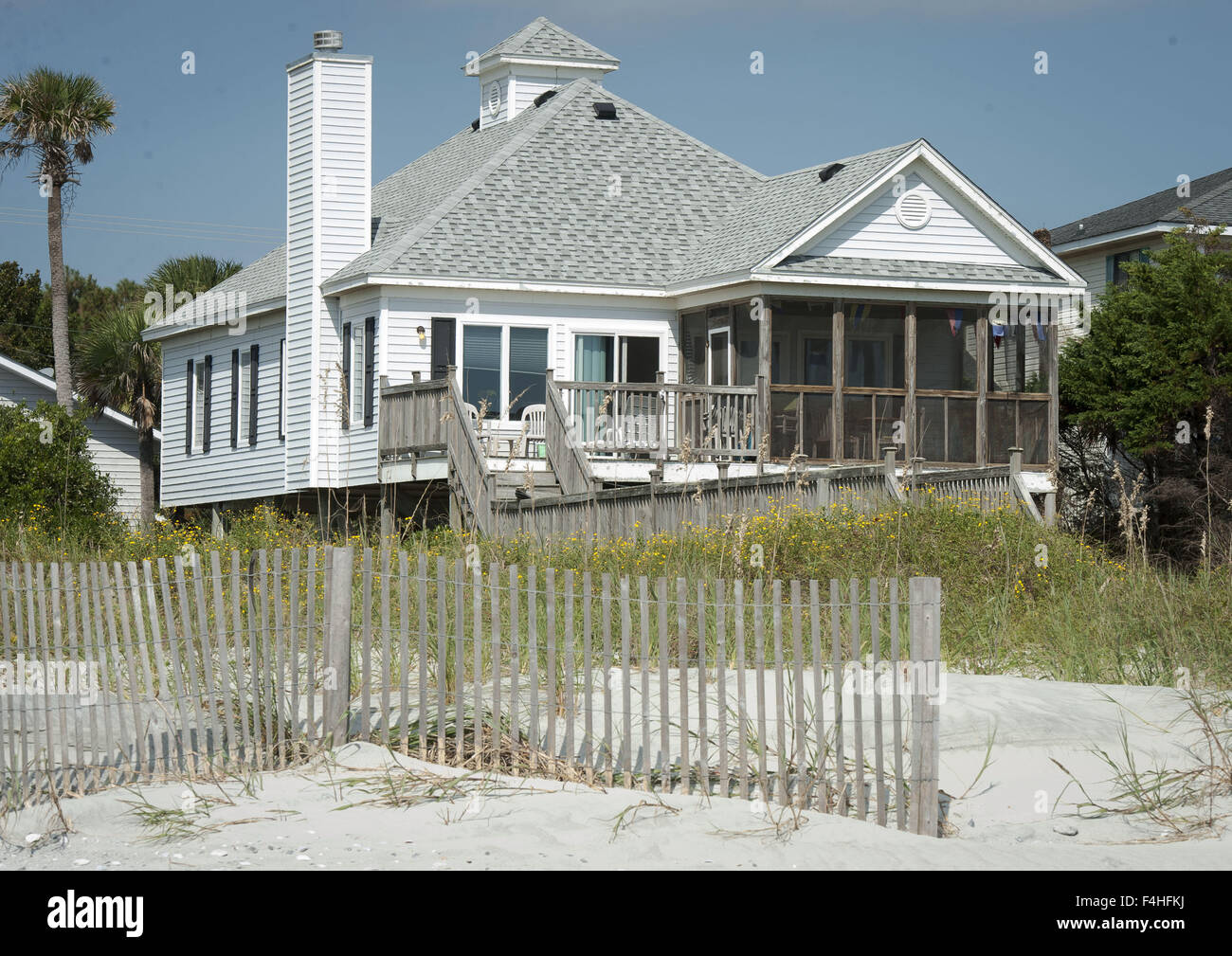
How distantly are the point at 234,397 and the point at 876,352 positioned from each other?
1259 cm

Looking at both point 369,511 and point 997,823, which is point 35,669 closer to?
point 997,823

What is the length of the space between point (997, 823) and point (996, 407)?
52.8ft

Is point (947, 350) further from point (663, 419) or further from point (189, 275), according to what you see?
point (189, 275)

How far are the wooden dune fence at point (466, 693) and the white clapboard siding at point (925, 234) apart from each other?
46.3 feet

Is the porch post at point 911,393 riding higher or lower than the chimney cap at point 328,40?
lower

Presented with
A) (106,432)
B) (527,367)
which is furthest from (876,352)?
(106,432)

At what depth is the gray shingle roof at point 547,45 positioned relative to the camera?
30125mm

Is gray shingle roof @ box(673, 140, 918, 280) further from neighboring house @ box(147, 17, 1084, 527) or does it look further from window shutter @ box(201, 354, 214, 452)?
window shutter @ box(201, 354, 214, 452)

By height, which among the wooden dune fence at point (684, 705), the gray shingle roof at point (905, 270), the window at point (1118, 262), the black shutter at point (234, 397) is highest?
the window at point (1118, 262)

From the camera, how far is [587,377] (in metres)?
24.1

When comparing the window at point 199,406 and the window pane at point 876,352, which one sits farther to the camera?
the window at point 199,406

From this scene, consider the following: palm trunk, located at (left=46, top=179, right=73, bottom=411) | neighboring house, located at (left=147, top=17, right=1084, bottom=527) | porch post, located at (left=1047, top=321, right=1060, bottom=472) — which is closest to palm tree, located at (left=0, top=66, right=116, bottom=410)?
palm trunk, located at (left=46, top=179, right=73, bottom=411)

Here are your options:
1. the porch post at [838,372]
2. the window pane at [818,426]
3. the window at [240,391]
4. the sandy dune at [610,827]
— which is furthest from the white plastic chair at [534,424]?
the sandy dune at [610,827]

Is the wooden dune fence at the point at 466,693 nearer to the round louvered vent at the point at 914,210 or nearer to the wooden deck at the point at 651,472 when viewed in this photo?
the wooden deck at the point at 651,472
